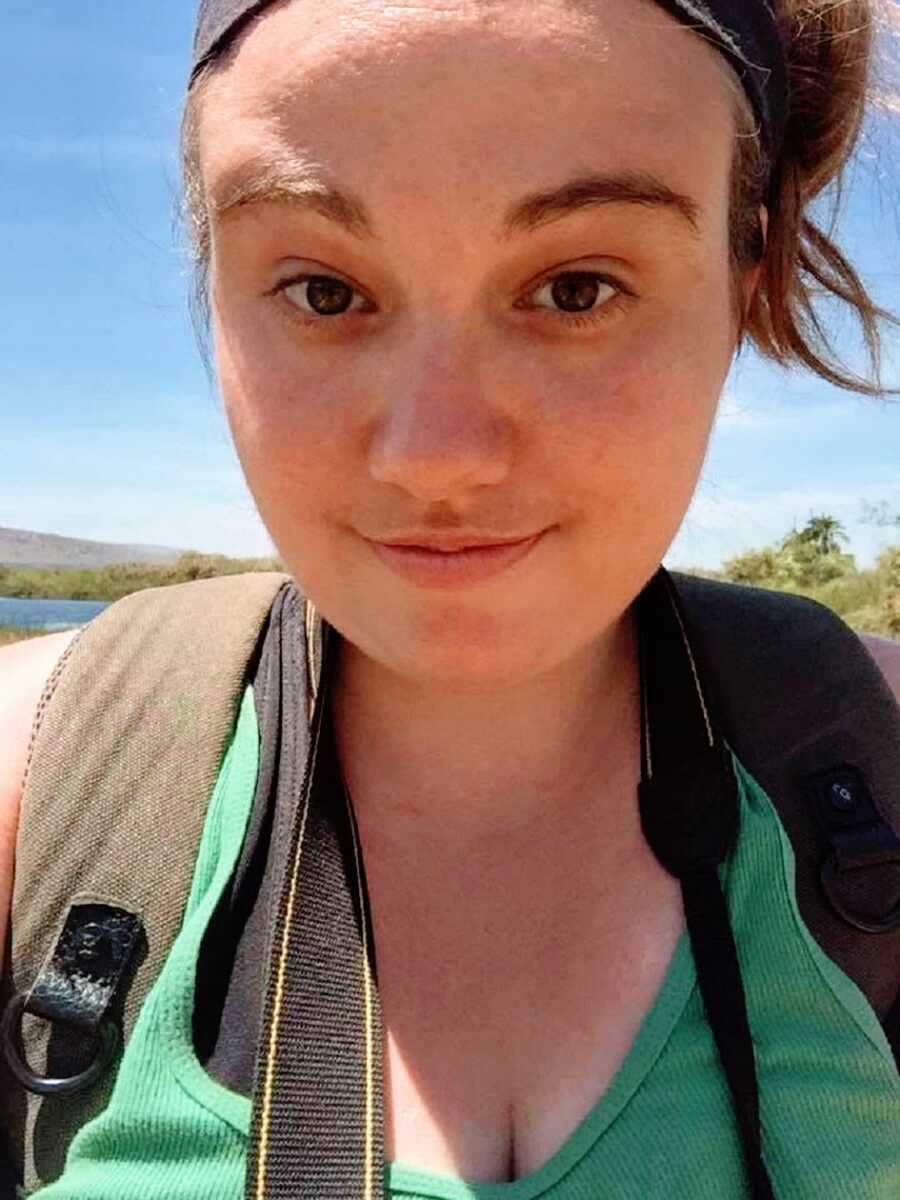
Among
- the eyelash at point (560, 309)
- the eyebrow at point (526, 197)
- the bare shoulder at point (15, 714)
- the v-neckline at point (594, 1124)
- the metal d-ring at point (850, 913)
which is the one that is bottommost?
the v-neckline at point (594, 1124)

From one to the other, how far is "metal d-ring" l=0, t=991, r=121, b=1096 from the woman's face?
1.55 ft

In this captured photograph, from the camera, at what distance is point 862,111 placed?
70.3 inches

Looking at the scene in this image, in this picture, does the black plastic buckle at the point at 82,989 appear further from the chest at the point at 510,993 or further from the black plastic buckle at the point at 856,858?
the black plastic buckle at the point at 856,858

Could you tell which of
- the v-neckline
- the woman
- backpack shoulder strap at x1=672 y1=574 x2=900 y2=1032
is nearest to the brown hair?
the woman

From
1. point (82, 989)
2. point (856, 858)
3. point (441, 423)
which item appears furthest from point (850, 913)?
point (82, 989)

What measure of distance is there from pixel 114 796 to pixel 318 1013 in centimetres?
33

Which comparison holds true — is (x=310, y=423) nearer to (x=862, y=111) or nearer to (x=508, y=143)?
(x=508, y=143)

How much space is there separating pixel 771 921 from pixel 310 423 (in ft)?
2.40

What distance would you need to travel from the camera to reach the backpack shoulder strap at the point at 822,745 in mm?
1354

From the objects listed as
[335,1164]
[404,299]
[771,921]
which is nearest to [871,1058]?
[771,921]

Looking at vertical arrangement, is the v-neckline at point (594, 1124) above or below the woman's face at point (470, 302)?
below

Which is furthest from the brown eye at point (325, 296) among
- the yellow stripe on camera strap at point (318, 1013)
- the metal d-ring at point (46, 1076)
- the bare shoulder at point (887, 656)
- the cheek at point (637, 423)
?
the bare shoulder at point (887, 656)

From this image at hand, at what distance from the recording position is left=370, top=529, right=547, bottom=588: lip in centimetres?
124

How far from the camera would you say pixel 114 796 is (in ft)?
4.40
